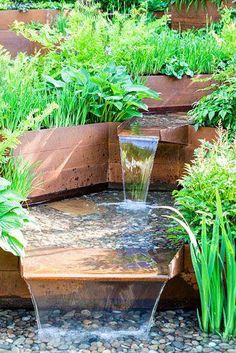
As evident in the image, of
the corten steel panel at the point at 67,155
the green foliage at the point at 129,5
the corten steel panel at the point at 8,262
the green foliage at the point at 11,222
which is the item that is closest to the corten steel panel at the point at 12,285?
the corten steel panel at the point at 8,262

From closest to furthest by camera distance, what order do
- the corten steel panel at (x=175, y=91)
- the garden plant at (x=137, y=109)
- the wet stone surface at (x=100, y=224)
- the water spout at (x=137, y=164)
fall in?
the garden plant at (x=137, y=109) < the wet stone surface at (x=100, y=224) < the water spout at (x=137, y=164) < the corten steel panel at (x=175, y=91)

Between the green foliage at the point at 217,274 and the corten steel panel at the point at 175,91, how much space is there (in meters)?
2.99

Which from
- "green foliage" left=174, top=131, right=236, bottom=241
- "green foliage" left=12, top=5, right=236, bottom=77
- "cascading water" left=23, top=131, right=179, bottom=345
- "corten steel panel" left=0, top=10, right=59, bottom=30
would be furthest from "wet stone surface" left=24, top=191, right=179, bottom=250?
"corten steel panel" left=0, top=10, right=59, bottom=30

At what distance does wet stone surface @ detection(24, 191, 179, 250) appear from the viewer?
4.27 m

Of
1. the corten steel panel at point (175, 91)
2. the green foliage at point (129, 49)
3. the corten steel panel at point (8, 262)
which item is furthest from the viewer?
the corten steel panel at point (175, 91)

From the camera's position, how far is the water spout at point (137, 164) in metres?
5.42

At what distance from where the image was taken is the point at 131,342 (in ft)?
12.0

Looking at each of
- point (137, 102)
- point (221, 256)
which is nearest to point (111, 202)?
point (137, 102)

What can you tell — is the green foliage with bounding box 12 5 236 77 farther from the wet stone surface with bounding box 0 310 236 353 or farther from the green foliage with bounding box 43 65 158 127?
the wet stone surface with bounding box 0 310 236 353

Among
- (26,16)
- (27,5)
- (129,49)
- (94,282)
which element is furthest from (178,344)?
(27,5)

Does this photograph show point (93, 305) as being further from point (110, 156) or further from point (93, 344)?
point (110, 156)

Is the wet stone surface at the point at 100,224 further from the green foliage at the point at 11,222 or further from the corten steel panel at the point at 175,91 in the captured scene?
the corten steel panel at the point at 175,91

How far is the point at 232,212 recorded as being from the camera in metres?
3.83

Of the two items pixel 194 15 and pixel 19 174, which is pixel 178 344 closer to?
pixel 19 174
